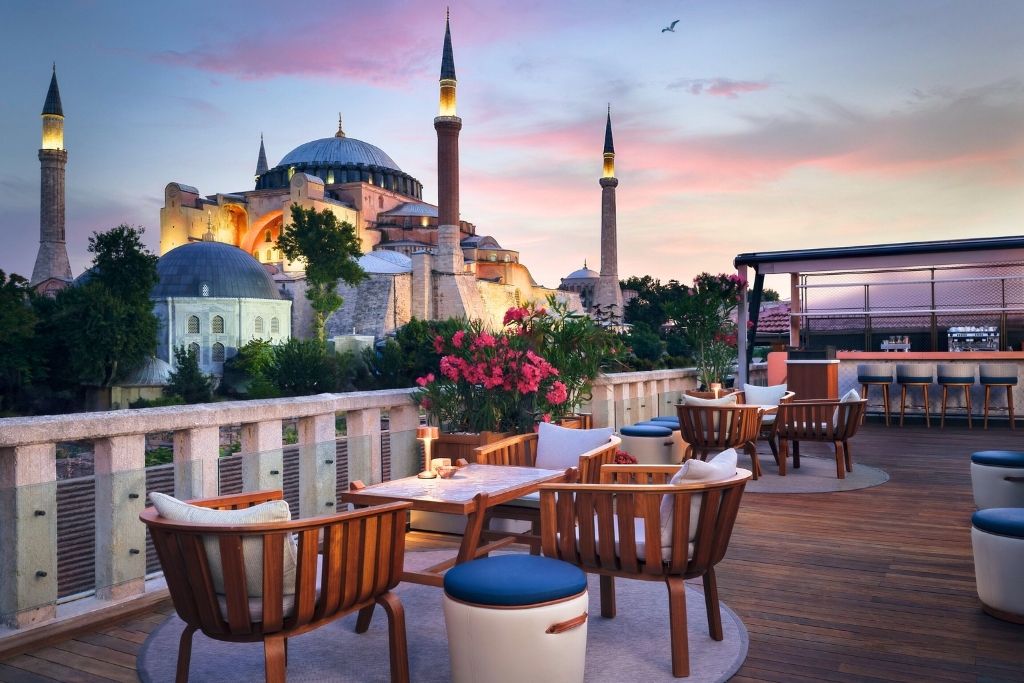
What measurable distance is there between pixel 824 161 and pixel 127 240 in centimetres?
3826

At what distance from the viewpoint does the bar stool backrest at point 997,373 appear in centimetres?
1092

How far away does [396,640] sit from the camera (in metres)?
2.61

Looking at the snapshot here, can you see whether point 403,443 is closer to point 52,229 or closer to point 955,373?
point 955,373

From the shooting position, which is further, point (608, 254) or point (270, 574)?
point (608, 254)

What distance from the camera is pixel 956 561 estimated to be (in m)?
4.19

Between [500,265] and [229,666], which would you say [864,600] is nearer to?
[229,666]

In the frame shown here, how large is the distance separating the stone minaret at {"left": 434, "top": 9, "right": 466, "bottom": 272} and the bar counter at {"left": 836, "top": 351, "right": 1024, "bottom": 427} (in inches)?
1424

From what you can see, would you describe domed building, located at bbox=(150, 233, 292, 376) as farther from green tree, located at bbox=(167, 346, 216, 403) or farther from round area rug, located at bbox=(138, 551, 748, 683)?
round area rug, located at bbox=(138, 551, 748, 683)

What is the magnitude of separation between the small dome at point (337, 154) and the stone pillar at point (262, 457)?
69.5m

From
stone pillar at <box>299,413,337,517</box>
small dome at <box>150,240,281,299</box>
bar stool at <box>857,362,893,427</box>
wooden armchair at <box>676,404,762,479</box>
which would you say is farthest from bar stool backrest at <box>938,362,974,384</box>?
small dome at <box>150,240,281,299</box>

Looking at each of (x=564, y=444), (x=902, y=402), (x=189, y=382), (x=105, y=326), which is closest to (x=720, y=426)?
(x=564, y=444)

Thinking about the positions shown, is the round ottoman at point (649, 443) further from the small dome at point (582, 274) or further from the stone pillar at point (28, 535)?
the small dome at point (582, 274)

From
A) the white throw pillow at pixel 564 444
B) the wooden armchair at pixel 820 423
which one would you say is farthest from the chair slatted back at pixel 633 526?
the wooden armchair at pixel 820 423

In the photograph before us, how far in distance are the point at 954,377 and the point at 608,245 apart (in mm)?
51522
